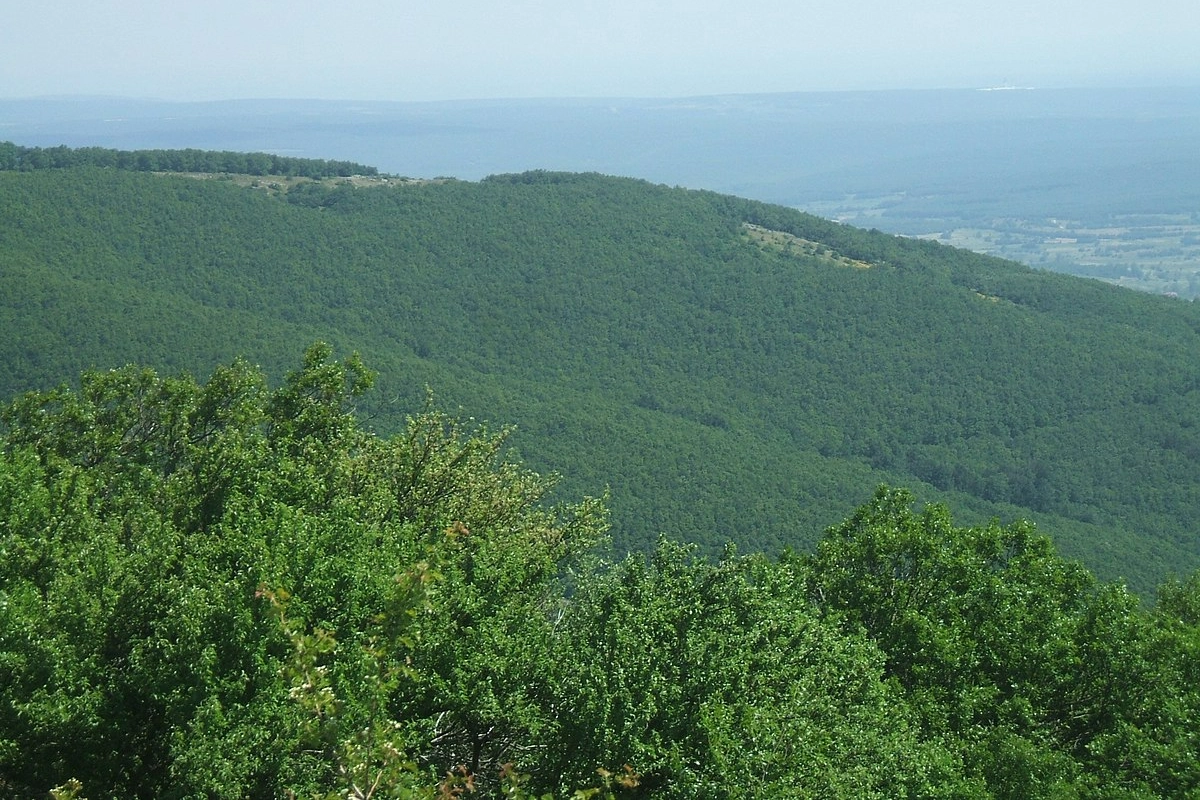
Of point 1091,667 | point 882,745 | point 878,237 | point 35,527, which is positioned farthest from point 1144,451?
point 35,527

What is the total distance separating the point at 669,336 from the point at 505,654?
8465cm

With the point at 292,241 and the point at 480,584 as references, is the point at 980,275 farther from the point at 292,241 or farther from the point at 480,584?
the point at 480,584

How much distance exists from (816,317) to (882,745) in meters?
84.5

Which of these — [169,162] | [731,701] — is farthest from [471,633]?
[169,162]

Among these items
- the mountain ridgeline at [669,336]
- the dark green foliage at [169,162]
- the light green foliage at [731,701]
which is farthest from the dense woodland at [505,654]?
the dark green foliage at [169,162]

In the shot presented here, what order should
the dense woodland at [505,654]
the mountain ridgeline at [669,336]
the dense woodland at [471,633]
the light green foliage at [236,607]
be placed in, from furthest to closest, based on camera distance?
the mountain ridgeline at [669,336], the dense woodland at [471,633], the dense woodland at [505,654], the light green foliage at [236,607]

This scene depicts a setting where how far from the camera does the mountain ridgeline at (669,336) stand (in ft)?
200

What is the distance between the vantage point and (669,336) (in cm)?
9556

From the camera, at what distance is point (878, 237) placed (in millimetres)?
110000

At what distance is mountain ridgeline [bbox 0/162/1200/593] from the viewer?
61031mm

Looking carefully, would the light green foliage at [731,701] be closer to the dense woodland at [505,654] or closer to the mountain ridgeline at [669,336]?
the dense woodland at [505,654]

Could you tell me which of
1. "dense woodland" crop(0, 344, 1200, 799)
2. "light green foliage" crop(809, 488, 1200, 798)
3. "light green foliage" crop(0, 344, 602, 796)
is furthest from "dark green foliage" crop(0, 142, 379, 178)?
"light green foliage" crop(809, 488, 1200, 798)

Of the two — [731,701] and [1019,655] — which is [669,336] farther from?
[731,701]

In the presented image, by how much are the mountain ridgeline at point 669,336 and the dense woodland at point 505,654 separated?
115 ft
